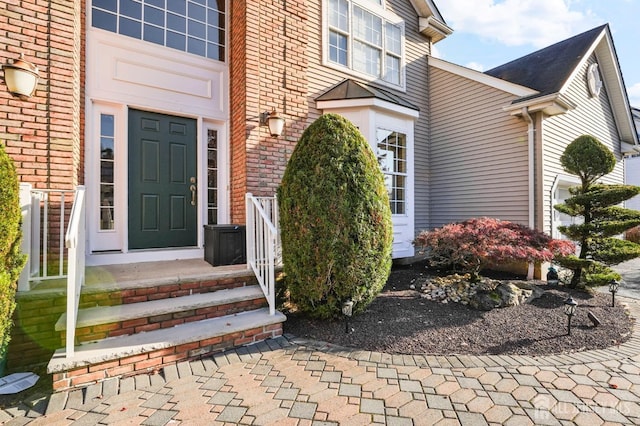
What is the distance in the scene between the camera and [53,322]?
115 inches

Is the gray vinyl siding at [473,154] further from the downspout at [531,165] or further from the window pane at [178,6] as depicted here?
the window pane at [178,6]

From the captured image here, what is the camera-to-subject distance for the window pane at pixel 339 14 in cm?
631

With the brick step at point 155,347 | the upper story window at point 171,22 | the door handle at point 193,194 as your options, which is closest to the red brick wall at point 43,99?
the upper story window at point 171,22

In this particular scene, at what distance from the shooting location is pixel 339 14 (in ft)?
21.1

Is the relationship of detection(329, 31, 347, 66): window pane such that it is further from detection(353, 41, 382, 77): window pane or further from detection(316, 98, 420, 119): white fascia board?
detection(316, 98, 420, 119): white fascia board

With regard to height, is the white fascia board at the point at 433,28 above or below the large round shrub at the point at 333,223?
above

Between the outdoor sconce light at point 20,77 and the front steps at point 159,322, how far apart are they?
80.8 inches

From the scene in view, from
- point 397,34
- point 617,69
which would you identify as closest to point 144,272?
point 397,34

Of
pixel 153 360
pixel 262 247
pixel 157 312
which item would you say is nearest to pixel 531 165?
pixel 262 247

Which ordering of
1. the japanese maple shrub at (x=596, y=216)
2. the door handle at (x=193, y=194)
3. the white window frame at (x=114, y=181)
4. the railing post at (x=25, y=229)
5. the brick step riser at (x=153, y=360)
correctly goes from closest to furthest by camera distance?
the brick step riser at (x=153, y=360) < the railing post at (x=25, y=229) < the white window frame at (x=114, y=181) < the japanese maple shrub at (x=596, y=216) < the door handle at (x=193, y=194)

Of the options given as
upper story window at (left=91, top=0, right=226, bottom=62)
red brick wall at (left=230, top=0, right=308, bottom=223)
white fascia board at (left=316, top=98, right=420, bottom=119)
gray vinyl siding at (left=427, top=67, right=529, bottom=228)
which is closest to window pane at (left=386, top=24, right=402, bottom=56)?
gray vinyl siding at (left=427, top=67, right=529, bottom=228)

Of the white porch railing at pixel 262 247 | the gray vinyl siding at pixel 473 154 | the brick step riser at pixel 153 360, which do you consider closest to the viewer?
the brick step riser at pixel 153 360

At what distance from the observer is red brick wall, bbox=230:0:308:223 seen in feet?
15.5

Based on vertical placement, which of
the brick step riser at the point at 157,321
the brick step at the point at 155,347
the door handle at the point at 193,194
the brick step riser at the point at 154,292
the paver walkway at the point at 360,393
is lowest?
the paver walkway at the point at 360,393
